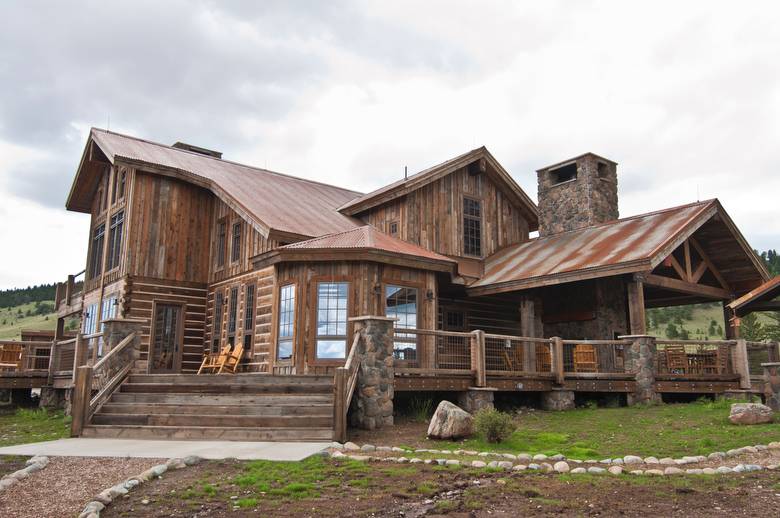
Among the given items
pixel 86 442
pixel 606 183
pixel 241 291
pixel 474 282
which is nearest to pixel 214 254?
pixel 241 291

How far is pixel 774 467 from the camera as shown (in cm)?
841

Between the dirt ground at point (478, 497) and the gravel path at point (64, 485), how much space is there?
563mm

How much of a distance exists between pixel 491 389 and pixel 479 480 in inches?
267

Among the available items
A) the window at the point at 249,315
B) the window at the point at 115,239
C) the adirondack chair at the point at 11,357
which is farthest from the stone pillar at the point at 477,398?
the adirondack chair at the point at 11,357

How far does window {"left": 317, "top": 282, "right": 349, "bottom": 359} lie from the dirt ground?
7.95 m

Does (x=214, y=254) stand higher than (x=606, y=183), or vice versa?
(x=606, y=183)

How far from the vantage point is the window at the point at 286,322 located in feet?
54.9

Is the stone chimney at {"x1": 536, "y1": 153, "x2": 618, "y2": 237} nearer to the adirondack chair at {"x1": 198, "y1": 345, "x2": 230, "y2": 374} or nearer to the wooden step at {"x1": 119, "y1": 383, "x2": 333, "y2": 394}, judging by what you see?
the adirondack chair at {"x1": 198, "y1": 345, "x2": 230, "y2": 374}

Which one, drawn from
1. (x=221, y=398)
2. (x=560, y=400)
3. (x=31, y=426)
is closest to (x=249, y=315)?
(x=31, y=426)

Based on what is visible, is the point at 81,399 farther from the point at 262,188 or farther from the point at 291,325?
the point at 262,188

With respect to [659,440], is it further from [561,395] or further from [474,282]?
[474,282]

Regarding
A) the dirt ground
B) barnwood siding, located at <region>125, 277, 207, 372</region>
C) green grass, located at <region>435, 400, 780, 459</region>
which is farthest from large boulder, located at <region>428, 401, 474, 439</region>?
barnwood siding, located at <region>125, 277, 207, 372</region>

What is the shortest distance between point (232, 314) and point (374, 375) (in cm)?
873

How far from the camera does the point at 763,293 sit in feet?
42.7
